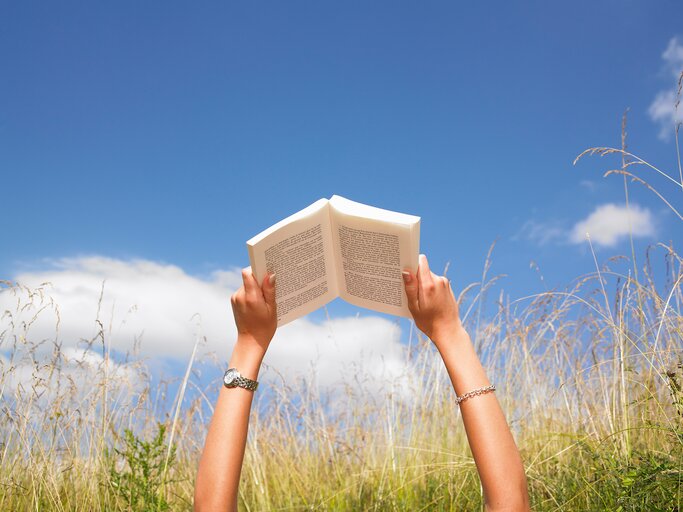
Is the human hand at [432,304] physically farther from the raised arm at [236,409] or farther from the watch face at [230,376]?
the watch face at [230,376]

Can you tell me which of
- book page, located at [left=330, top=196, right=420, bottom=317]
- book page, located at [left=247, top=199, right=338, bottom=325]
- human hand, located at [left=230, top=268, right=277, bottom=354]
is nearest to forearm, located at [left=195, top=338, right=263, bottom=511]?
human hand, located at [left=230, top=268, right=277, bottom=354]

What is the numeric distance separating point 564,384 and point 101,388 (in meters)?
2.50

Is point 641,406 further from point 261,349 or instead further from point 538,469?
point 261,349

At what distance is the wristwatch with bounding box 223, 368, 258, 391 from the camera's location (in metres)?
1.58

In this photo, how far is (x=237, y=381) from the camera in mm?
1581

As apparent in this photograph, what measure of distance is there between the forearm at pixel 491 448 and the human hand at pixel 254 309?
0.49m

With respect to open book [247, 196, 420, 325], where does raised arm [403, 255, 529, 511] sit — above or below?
below

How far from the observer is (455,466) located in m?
3.29

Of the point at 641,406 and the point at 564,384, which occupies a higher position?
the point at 564,384

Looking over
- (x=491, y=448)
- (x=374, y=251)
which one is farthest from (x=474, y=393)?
(x=374, y=251)

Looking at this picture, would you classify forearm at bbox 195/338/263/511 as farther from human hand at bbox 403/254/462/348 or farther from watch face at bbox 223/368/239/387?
human hand at bbox 403/254/462/348

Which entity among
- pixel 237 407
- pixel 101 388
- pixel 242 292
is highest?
pixel 101 388

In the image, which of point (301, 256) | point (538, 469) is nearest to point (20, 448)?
point (301, 256)

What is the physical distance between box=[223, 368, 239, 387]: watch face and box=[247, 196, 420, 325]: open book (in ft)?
0.68
